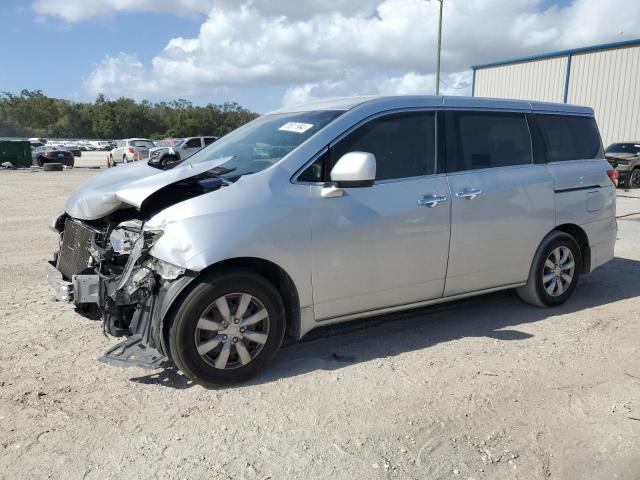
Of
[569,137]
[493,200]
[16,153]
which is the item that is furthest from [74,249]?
[16,153]

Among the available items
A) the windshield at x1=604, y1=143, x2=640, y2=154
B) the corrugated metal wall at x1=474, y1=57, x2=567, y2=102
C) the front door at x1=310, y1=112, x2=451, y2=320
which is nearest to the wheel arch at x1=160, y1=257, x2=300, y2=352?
the front door at x1=310, y1=112, x2=451, y2=320

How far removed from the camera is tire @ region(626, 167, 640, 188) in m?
19.5

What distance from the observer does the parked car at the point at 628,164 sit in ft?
63.8

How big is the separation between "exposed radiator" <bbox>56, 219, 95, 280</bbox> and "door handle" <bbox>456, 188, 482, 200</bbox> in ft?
9.32

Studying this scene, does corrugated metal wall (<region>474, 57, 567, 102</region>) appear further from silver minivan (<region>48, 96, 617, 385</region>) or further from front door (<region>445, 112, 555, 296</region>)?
silver minivan (<region>48, 96, 617, 385</region>)

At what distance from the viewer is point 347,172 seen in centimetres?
378

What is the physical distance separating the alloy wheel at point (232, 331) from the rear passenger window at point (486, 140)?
200 cm

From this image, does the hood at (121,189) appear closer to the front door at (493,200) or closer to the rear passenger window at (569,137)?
the front door at (493,200)

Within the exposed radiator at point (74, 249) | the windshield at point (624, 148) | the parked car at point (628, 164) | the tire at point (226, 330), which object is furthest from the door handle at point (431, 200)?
the windshield at point (624, 148)

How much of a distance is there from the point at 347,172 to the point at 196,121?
91.3 meters

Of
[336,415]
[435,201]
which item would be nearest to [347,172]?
[435,201]

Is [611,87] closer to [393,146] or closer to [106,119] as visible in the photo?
[393,146]

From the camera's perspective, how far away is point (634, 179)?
19703mm

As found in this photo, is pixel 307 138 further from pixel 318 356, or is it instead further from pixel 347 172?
pixel 318 356
